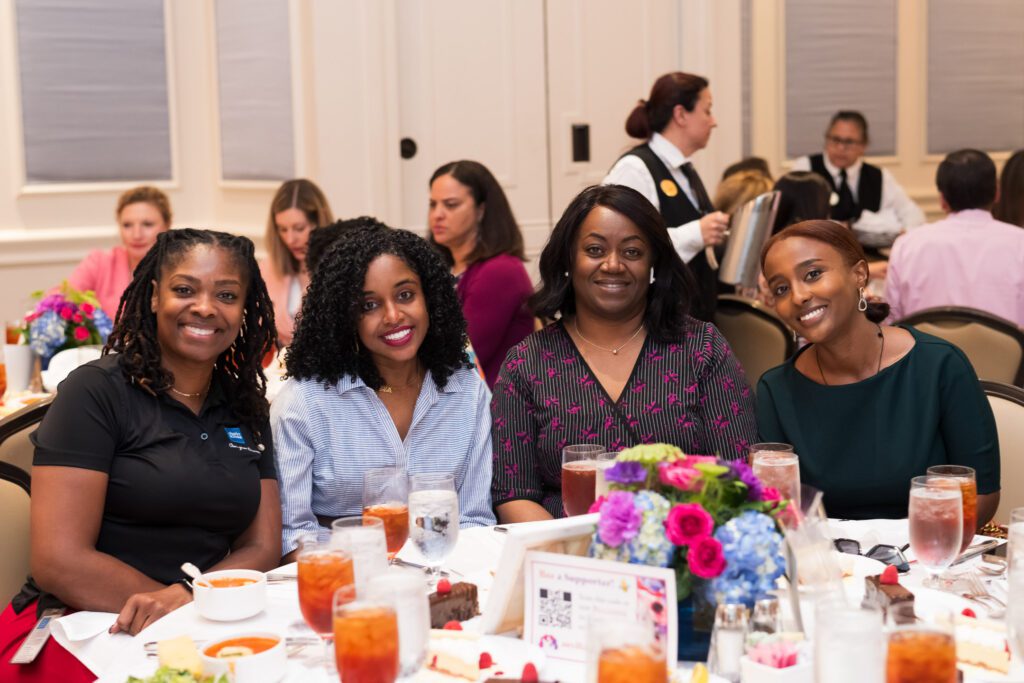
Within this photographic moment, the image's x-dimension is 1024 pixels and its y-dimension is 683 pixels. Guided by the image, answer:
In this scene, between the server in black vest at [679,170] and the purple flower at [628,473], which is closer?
the purple flower at [628,473]

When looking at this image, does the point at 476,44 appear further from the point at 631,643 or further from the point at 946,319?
the point at 631,643

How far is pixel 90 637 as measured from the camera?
211 cm

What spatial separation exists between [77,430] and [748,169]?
450 cm

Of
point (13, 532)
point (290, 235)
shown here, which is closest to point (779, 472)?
point (13, 532)

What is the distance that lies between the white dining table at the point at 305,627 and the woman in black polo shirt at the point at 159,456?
0.10 meters

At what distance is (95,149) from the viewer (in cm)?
595

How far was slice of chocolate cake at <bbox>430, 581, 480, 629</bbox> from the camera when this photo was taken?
181cm

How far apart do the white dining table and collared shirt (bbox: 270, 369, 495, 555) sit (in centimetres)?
37

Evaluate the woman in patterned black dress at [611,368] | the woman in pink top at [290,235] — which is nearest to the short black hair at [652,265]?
the woman in patterned black dress at [611,368]

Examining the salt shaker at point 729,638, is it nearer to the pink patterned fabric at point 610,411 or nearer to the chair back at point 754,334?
the pink patterned fabric at point 610,411

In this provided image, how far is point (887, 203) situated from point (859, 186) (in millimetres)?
222

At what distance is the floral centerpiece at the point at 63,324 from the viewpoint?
12.5 ft

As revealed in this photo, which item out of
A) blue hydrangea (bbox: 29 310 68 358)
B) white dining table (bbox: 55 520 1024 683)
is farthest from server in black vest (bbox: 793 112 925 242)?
white dining table (bbox: 55 520 1024 683)

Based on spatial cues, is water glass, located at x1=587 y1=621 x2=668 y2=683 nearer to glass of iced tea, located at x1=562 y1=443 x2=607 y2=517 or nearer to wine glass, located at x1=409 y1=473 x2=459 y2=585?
wine glass, located at x1=409 y1=473 x2=459 y2=585
